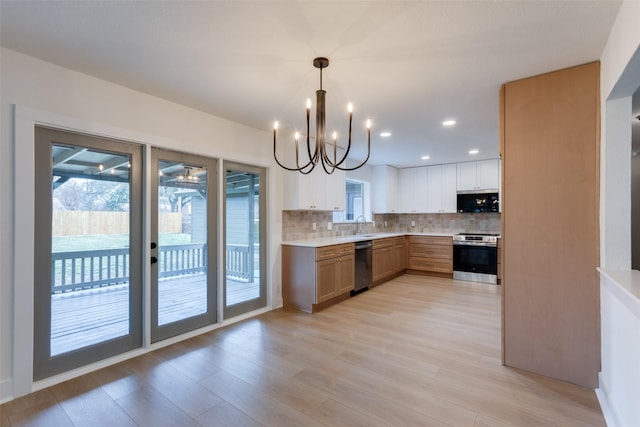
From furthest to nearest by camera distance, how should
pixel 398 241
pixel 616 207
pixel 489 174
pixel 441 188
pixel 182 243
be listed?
1. pixel 441 188
2. pixel 398 241
3. pixel 489 174
4. pixel 182 243
5. pixel 616 207

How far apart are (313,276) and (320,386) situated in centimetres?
174

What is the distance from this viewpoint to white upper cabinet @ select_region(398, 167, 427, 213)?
22.0ft

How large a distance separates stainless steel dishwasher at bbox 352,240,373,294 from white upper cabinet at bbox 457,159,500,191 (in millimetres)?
2617

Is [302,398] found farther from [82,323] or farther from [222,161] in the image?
[222,161]

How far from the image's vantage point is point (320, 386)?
226cm

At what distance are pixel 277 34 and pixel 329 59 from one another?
0.45 metres

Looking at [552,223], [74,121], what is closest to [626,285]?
[552,223]

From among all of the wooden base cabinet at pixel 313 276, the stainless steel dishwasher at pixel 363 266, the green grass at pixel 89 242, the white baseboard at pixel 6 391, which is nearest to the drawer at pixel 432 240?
the stainless steel dishwasher at pixel 363 266

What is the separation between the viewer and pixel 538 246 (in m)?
2.40

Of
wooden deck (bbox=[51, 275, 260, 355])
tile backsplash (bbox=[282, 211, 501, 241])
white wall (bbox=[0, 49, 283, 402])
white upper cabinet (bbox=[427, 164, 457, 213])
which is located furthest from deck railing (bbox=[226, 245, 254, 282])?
white upper cabinet (bbox=[427, 164, 457, 213])

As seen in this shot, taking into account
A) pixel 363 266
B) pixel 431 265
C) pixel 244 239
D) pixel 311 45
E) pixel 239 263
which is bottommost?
pixel 431 265

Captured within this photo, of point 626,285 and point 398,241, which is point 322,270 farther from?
point 626,285

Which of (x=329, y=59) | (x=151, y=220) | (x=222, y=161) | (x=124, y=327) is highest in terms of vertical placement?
(x=329, y=59)

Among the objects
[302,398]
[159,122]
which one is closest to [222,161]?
A: [159,122]
